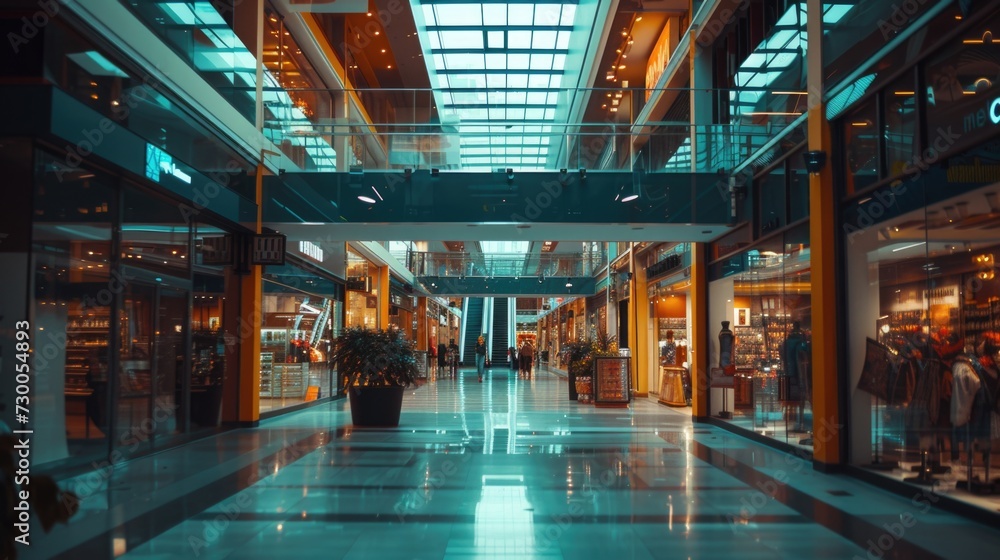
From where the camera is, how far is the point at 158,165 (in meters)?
8.30

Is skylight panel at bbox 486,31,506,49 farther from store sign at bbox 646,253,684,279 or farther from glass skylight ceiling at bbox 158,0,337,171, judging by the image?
store sign at bbox 646,253,684,279

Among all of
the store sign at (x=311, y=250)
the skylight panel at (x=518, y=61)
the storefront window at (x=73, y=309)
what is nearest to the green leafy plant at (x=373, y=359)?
the store sign at (x=311, y=250)

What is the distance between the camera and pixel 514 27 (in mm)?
16469

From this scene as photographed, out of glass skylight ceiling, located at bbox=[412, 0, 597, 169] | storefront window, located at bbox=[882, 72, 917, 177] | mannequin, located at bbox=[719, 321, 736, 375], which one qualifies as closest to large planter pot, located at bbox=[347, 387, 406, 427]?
glass skylight ceiling, located at bbox=[412, 0, 597, 169]

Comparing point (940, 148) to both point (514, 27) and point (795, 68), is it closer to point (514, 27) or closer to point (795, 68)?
point (795, 68)

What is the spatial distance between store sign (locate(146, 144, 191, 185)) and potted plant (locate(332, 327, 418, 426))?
3.93 m

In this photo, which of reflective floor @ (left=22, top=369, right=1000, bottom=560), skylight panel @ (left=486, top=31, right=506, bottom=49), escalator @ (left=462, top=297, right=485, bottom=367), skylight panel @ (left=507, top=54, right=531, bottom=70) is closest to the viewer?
reflective floor @ (left=22, top=369, right=1000, bottom=560)

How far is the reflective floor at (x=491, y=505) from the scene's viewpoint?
4941 millimetres

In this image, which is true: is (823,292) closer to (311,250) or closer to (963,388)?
(963,388)

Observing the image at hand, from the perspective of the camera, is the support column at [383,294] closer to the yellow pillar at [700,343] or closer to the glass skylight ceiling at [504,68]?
the glass skylight ceiling at [504,68]

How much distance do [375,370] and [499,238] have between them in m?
4.13

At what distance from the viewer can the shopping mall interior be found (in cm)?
577

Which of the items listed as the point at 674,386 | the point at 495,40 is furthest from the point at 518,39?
the point at 674,386

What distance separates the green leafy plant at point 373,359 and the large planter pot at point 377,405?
0.10 metres
